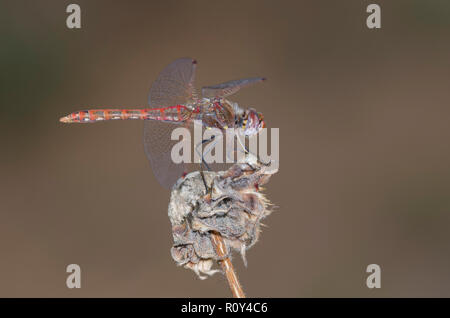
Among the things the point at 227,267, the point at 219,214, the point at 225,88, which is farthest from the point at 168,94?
the point at 227,267

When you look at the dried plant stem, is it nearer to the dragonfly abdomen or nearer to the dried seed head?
the dried seed head

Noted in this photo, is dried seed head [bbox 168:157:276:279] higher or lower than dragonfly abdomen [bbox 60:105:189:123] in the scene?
lower

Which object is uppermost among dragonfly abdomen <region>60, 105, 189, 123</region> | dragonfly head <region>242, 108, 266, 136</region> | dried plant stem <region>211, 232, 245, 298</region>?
dragonfly abdomen <region>60, 105, 189, 123</region>

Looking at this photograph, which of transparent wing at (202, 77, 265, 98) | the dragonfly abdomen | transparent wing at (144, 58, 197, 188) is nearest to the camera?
transparent wing at (202, 77, 265, 98)

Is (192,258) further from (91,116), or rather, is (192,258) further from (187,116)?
(91,116)

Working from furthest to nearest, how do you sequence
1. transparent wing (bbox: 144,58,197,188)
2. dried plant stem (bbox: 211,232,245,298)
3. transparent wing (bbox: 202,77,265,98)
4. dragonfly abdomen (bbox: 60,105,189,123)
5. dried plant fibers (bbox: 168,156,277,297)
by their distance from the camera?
dragonfly abdomen (bbox: 60,105,189,123)
transparent wing (bbox: 144,58,197,188)
transparent wing (bbox: 202,77,265,98)
dried plant fibers (bbox: 168,156,277,297)
dried plant stem (bbox: 211,232,245,298)

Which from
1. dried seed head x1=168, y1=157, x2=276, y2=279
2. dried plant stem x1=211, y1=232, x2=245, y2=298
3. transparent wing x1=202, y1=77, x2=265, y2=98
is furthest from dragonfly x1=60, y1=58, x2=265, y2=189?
dried plant stem x1=211, y1=232, x2=245, y2=298

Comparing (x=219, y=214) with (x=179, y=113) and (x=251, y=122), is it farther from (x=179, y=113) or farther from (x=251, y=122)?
(x=179, y=113)
